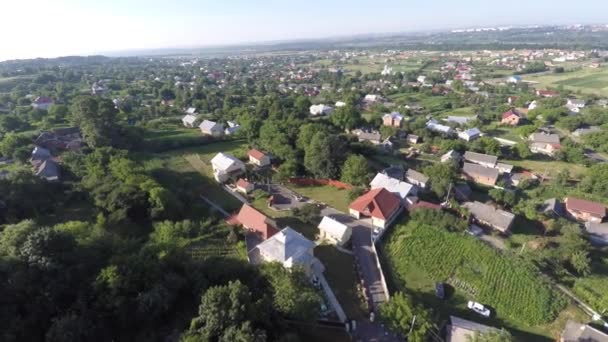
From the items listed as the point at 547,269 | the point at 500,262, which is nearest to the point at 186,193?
the point at 500,262

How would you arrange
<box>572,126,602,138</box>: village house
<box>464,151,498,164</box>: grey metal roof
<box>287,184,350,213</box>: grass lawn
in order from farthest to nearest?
<box>572,126,602,138</box>: village house → <box>464,151,498,164</box>: grey metal roof → <box>287,184,350,213</box>: grass lawn

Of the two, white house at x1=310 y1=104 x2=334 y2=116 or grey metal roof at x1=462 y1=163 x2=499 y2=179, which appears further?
white house at x1=310 y1=104 x2=334 y2=116

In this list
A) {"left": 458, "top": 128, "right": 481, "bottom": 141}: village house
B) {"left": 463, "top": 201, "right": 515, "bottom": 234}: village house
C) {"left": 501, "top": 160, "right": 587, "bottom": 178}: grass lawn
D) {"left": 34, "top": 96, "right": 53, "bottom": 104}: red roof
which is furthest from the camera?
{"left": 34, "top": 96, "right": 53, "bottom": 104}: red roof

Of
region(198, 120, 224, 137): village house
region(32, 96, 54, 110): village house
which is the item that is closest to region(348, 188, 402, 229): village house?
region(198, 120, 224, 137): village house

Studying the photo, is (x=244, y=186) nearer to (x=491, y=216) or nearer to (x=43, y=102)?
(x=491, y=216)

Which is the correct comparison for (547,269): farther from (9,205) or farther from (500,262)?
(9,205)

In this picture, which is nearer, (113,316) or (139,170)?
(113,316)

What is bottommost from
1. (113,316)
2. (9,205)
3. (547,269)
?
(547,269)

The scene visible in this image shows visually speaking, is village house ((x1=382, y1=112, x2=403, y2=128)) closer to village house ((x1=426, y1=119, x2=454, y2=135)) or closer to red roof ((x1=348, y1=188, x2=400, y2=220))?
village house ((x1=426, y1=119, x2=454, y2=135))
